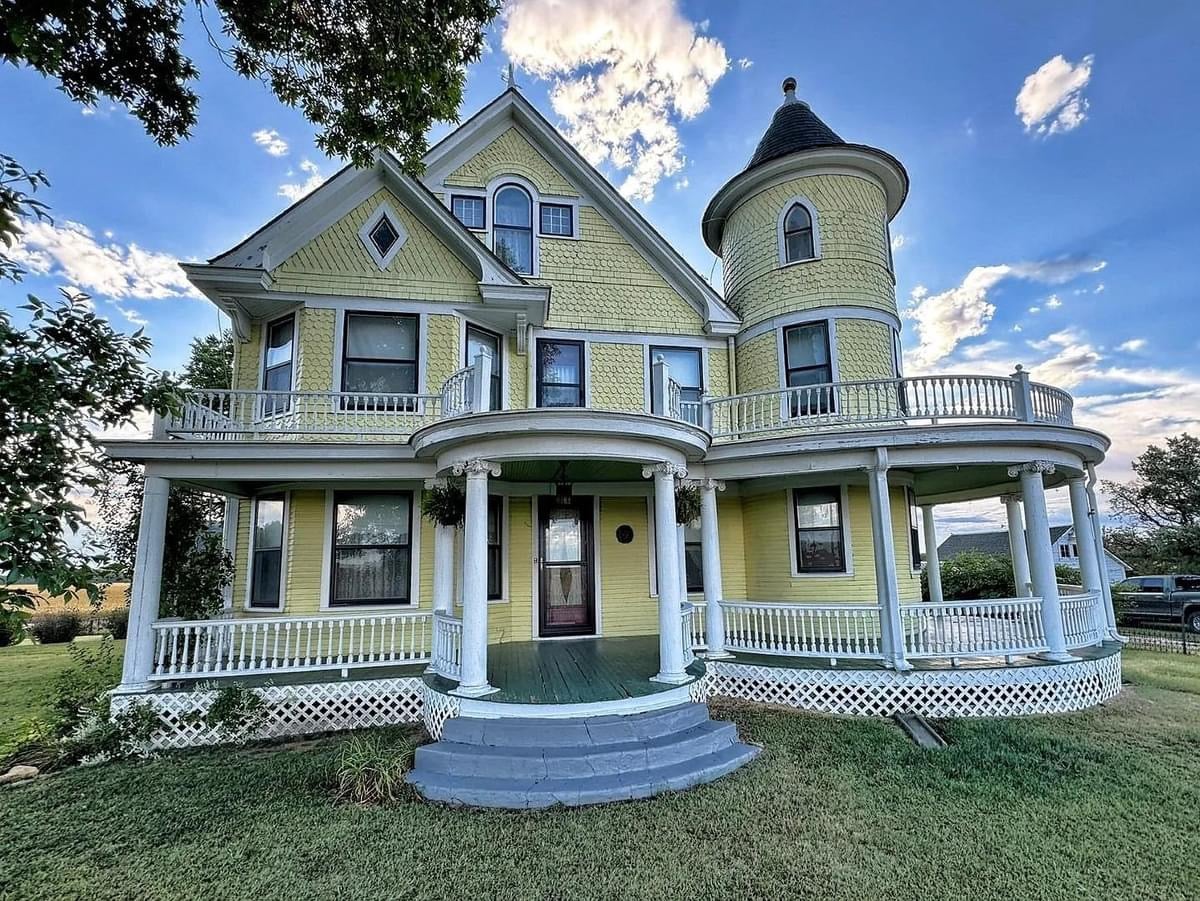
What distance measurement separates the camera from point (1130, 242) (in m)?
14.5

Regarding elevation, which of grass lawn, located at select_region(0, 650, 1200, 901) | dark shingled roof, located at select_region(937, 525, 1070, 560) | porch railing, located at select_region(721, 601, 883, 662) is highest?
dark shingled roof, located at select_region(937, 525, 1070, 560)

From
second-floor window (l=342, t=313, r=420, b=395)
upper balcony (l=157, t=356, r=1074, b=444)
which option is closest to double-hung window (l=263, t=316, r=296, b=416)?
upper balcony (l=157, t=356, r=1074, b=444)

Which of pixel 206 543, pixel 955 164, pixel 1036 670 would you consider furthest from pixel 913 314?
pixel 206 543

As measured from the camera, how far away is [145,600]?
24.1 feet

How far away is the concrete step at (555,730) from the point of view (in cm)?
598

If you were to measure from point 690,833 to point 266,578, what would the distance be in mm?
7546

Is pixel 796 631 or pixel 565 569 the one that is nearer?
pixel 796 631

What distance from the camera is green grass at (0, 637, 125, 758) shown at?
311 inches

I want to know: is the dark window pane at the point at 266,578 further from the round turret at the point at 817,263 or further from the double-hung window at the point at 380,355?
the round turret at the point at 817,263

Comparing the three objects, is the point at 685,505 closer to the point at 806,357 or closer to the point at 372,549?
the point at 806,357

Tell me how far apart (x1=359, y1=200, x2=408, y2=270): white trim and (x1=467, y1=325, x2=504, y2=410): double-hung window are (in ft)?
5.76

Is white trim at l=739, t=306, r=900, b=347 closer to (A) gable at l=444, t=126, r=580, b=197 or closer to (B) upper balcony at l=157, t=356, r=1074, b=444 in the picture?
(B) upper balcony at l=157, t=356, r=1074, b=444

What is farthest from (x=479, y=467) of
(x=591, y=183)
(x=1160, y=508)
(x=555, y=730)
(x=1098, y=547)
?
(x=1160, y=508)

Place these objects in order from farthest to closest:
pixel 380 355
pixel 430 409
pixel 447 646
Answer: pixel 380 355 → pixel 430 409 → pixel 447 646
